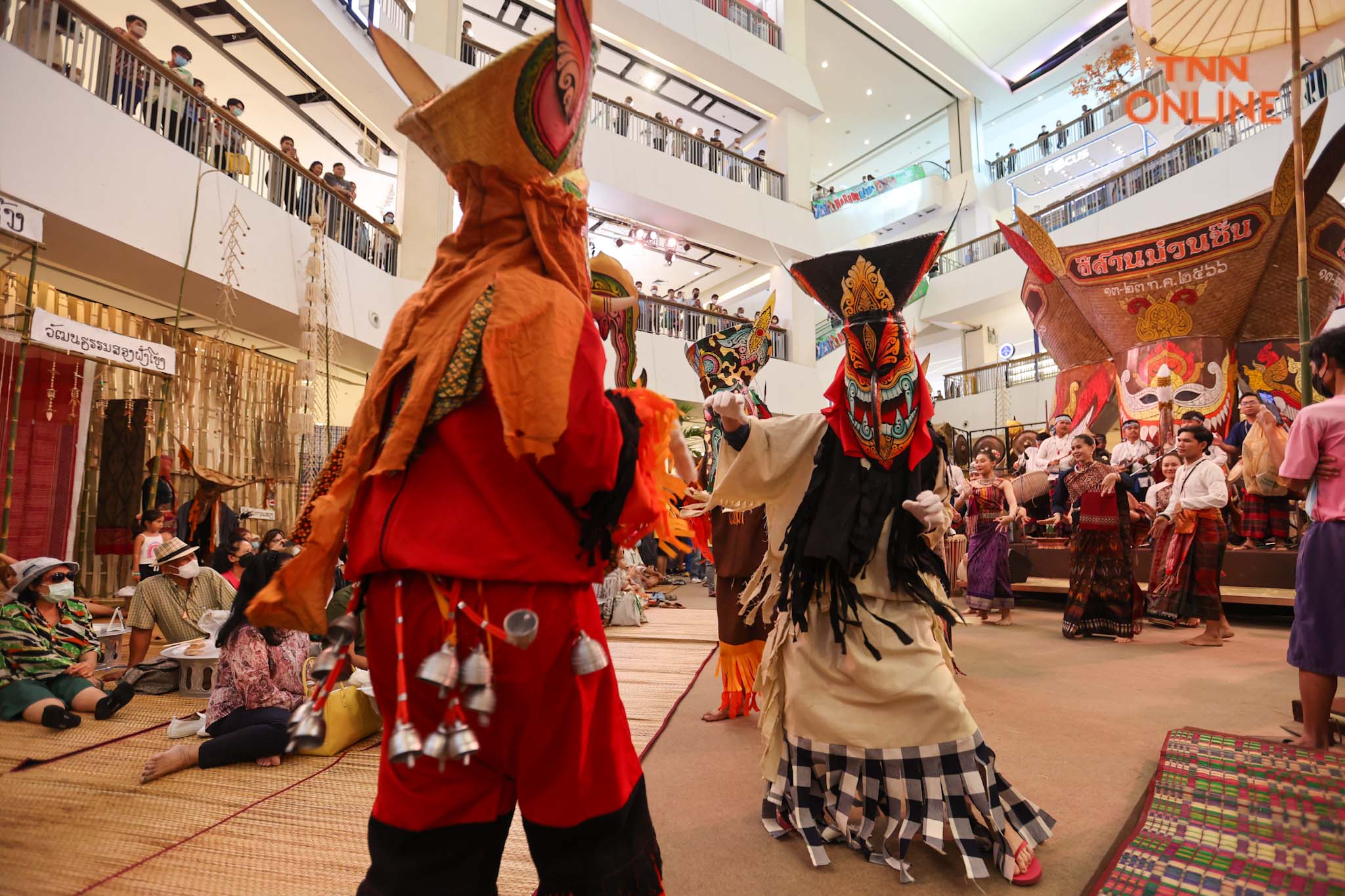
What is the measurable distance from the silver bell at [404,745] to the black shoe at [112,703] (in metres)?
3.68

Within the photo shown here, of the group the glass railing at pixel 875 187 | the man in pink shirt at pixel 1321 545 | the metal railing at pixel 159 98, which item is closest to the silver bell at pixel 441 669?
the man in pink shirt at pixel 1321 545

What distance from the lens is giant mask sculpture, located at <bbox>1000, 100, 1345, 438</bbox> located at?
27.7 feet

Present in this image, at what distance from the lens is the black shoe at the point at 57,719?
3389mm

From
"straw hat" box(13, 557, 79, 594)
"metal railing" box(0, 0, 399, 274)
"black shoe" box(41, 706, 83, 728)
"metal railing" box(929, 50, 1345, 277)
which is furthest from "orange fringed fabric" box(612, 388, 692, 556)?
"metal railing" box(929, 50, 1345, 277)

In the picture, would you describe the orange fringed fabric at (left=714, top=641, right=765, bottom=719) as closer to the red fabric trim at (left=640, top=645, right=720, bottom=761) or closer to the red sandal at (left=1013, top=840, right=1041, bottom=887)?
the red fabric trim at (left=640, top=645, right=720, bottom=761)

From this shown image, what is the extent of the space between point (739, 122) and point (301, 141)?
916 cm

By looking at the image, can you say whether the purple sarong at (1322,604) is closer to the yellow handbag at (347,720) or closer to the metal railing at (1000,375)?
the yellow handbag at (347,720)

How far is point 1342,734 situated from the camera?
8.91 feet

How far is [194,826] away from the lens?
2371mm

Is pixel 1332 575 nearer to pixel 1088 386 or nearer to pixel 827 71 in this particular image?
pixel 1088 386

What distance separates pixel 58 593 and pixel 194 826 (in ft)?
7.81

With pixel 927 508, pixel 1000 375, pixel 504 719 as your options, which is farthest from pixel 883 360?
pixel 1000 375

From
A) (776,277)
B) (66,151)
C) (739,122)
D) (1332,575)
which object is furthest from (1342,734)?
(739,122)

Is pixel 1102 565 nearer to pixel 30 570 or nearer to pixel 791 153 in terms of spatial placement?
pixel 30 570
